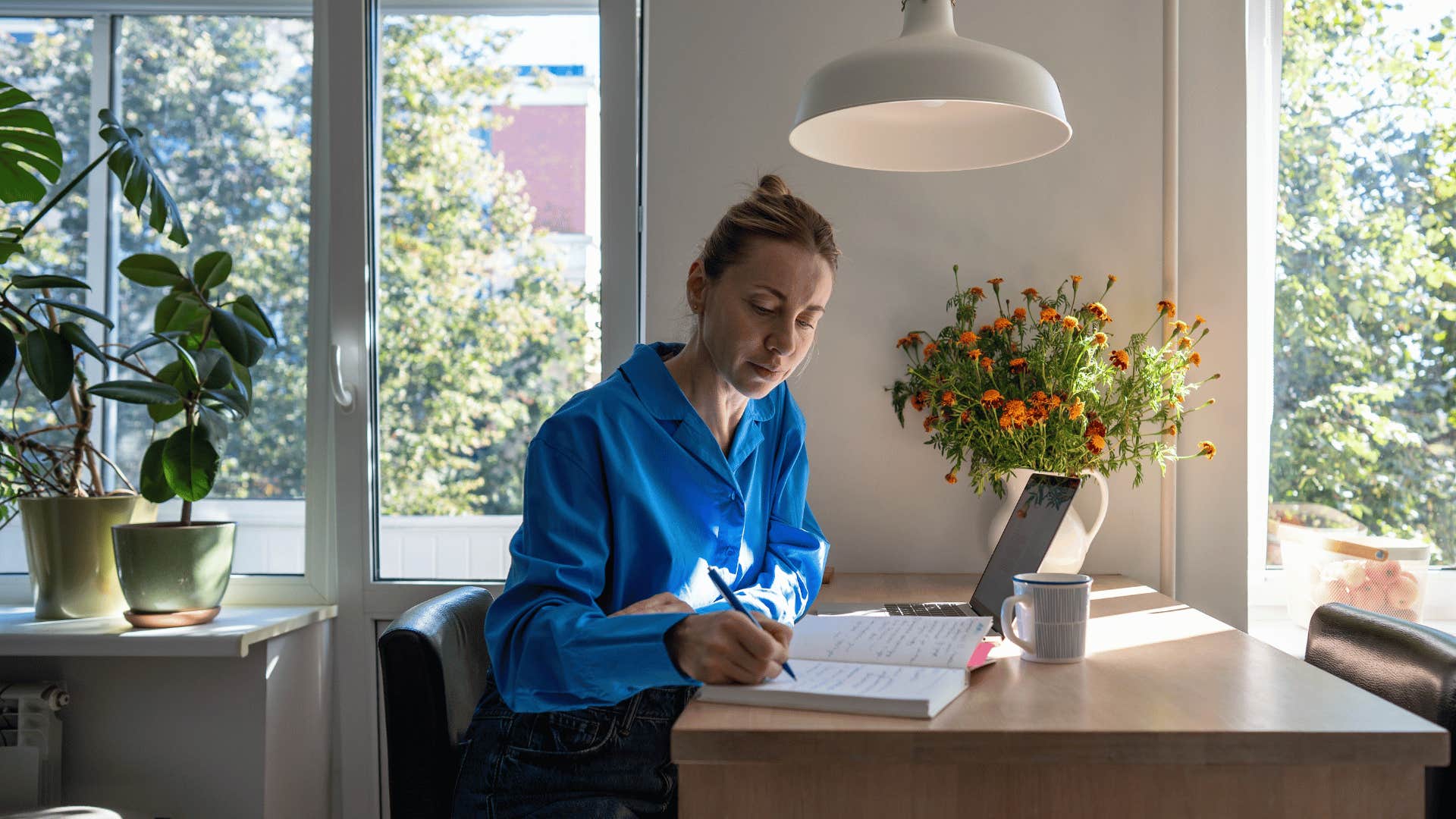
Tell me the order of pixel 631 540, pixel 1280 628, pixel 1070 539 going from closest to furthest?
pixel 631 540
pixel 1070 539
pixel 1280 628

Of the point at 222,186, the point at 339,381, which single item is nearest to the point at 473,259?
the point at 339,381

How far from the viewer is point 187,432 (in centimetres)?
218

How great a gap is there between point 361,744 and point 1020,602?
1738 mm

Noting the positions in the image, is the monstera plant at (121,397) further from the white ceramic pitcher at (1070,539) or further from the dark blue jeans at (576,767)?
the white ceramic pitcher at (1070,539)

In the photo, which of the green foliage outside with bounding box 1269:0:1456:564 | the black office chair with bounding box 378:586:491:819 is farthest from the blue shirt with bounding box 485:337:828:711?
the green foliage outside with bounding box 1269:0:1456:564

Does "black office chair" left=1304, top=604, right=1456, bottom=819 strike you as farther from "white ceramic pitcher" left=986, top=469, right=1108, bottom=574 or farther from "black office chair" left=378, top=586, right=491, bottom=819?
"black office chair" left=378, top=586, right=491, bottom=819

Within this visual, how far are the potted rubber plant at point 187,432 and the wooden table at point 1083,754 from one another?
5.00 ft

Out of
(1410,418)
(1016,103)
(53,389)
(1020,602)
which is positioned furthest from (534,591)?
(1410,418)

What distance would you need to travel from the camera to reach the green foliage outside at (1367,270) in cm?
241

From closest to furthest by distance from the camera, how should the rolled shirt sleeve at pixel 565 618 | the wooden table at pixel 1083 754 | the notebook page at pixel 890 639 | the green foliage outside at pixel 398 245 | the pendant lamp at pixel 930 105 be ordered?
the wooden table at pixel 1083 754, the rolled shirt sleeve at pixel 565 618, the notebook page at pixel 890 639, the pendant lamp at pixel 930 105, the green foliage outside at pixel 398 245

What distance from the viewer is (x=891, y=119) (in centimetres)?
168

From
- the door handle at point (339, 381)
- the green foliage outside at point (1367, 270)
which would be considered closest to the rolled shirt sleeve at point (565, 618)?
the door handle at point (339, 381)

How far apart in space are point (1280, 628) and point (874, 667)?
1640mm

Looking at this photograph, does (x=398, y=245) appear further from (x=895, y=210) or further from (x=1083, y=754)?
(x=1083, y=754)
